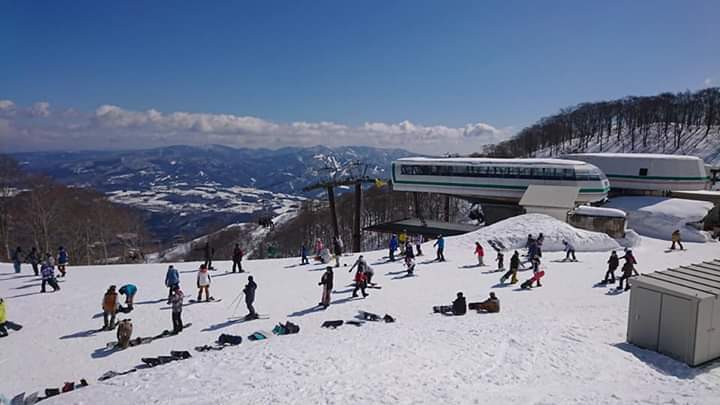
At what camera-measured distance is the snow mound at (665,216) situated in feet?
108

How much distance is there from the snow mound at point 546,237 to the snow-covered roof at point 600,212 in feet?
17.1

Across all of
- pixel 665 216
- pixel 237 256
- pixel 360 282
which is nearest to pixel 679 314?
pixel 360 282

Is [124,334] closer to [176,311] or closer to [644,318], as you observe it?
[176,311]

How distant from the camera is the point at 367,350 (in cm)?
971

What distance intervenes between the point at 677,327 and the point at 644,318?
735mm

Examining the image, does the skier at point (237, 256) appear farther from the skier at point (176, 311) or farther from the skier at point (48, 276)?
the skier at point (48, 276)

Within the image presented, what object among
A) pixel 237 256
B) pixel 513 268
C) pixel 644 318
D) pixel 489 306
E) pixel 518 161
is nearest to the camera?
pixel 644 318

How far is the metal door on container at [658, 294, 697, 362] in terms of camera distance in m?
8.50

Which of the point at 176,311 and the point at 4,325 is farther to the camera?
the point at 4,325

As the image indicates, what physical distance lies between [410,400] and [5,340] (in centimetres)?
1225

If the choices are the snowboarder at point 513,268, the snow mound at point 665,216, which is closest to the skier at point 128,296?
the snowboarder at point 513,268

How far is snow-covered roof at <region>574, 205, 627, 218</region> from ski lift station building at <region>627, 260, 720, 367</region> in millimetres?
21314

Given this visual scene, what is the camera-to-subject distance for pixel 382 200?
64.8 meters

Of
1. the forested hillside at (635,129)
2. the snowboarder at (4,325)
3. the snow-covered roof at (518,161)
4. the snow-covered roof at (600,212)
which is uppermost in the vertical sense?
the forested hillside at (635,129)
